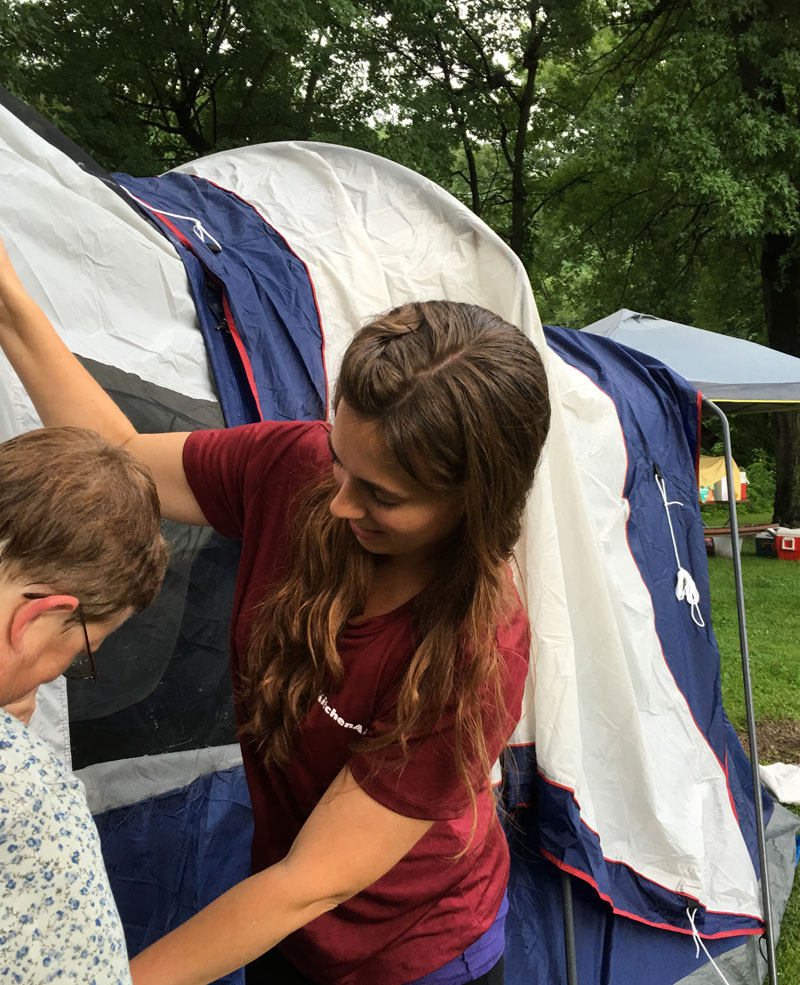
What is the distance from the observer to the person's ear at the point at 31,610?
0.90 metres

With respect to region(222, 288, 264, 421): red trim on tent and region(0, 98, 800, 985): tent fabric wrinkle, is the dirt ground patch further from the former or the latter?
region(222, 288, 264, 421): red trim on tent

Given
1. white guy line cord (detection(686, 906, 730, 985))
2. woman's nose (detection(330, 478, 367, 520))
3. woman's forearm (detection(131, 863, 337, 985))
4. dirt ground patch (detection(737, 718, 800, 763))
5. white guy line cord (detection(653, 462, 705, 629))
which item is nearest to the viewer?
woman's forearm (detection(131, 863, 337, 985))

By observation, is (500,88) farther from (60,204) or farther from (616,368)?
(60,204)

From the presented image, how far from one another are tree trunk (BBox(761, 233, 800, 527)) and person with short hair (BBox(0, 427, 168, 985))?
37.1 ft

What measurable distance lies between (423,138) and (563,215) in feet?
14.5

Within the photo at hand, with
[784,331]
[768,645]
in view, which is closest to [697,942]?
[768,645]

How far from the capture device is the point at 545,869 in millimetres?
2393

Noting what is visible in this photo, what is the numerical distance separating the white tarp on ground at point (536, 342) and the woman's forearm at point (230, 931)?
114 cm

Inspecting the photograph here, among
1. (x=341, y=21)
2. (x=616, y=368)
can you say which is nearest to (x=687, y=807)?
(x=616, y=368)

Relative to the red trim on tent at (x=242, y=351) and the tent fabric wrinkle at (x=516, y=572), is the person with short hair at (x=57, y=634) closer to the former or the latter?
the tent fabric wrinkle at (x=516, y=572)

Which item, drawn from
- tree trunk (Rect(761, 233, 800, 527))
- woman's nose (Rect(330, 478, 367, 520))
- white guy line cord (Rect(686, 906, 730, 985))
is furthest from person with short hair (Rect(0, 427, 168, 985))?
tree trunk (Rect(761, 233, 800, 527))

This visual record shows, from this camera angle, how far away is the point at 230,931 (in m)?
1.06

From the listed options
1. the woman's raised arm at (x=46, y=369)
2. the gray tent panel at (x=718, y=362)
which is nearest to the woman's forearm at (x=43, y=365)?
the woman's raised arm at (x=46, y=369)

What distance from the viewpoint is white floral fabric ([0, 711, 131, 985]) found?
70cm
